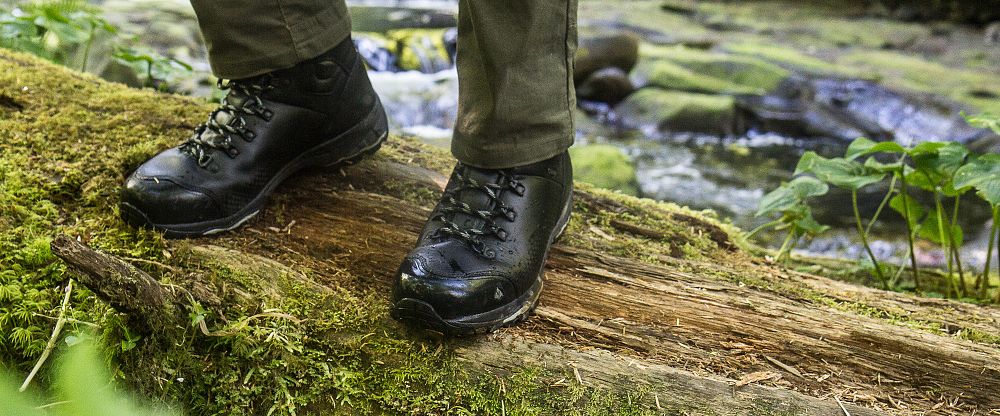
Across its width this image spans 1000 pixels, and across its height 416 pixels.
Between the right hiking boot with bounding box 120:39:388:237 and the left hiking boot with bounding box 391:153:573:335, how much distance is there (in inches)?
18.4

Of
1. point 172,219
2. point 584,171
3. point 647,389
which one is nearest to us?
point 647,389

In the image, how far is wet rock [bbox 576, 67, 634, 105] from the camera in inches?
290

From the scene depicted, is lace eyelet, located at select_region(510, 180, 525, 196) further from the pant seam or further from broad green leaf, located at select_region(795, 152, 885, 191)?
broad green leaf, located at select_region(795, 152, 885, 191)

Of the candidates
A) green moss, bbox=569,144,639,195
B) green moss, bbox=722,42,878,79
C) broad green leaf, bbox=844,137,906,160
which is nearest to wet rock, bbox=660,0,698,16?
green moss, bbox=722,42,878,79

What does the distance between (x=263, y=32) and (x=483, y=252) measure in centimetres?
76

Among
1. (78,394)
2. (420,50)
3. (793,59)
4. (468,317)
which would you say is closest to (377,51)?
(420,50)

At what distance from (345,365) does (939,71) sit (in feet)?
27.8

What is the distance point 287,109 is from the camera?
1751mm

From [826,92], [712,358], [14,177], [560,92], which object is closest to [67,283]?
[14,177]

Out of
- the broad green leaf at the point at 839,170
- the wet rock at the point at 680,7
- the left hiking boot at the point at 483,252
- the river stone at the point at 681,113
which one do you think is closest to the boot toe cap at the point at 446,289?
the left hiking boot at the point at 483,252

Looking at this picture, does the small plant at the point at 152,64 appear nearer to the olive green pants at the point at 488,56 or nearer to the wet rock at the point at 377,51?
the olive green pants at the point at 488,56

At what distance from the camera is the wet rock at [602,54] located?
757 centimetres

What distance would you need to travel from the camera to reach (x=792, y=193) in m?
2.27

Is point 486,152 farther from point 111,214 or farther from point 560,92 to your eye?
point 111,214
